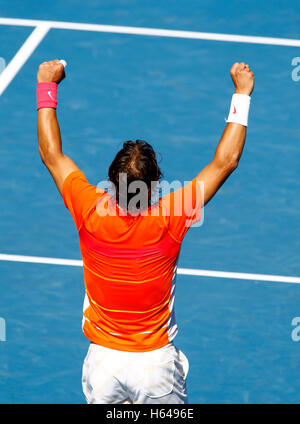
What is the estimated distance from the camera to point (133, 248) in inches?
171

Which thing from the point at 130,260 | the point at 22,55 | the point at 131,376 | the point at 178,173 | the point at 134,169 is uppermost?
the point at 22,55

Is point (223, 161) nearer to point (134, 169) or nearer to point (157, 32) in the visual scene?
point (134, 169)

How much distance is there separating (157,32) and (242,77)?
7613 mm

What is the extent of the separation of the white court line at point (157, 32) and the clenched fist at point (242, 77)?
7.35 m

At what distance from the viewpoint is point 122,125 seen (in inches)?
402

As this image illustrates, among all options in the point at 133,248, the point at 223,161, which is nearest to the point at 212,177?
the point at 223,161

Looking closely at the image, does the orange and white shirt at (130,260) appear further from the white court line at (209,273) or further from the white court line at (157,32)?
the white court line at (157,32)

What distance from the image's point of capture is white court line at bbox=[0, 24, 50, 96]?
10977 millimetres

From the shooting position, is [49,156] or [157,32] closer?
[49,156]

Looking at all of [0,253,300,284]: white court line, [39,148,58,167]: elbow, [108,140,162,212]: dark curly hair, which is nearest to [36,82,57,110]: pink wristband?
[39,148,58,167]: elbow

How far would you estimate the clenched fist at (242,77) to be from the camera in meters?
4.44

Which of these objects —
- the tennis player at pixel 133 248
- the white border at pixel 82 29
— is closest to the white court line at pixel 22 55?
the white border at pixel 82 29

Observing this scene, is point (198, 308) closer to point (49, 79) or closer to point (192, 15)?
point (49, 79)

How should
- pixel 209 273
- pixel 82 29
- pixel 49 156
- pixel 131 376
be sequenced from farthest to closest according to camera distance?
pixel 82 29 → pixel 209 273 → pixel 49 156 → pixel 131 376
